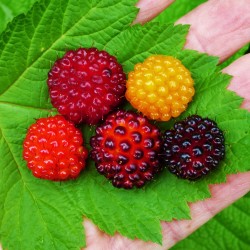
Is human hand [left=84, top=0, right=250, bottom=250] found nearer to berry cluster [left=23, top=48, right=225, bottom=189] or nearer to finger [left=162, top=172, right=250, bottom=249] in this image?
finger [left=162, top=172, right=250, bottom=249]

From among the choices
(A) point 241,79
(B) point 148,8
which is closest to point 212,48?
(A) point 241,79

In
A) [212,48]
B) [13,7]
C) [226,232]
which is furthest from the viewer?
[226,232]

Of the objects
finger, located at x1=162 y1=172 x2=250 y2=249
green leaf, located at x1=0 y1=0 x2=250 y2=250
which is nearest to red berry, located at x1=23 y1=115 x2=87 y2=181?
green leaf, located at x1=0 y1=0 x2=250 y2=250

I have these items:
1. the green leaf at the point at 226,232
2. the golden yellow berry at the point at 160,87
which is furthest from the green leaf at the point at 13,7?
the green leaf at the point at 226,232

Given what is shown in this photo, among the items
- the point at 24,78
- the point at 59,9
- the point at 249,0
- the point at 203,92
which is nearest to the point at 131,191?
the point at 203,92

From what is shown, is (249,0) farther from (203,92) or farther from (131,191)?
(131,191)

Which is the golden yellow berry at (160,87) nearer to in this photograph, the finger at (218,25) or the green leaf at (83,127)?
the green leaf at (83,127)

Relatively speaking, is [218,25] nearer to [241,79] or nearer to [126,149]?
[241,79]
